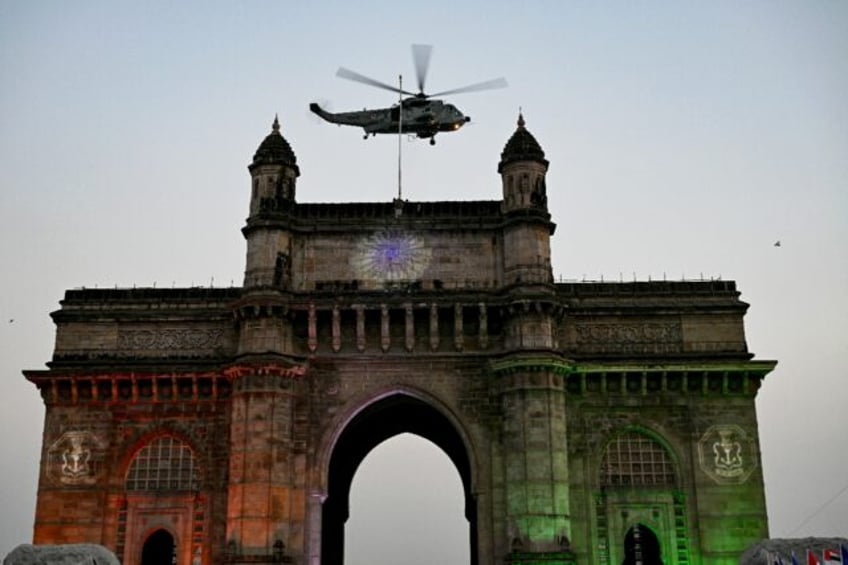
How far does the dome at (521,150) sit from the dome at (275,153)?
9.19 meters

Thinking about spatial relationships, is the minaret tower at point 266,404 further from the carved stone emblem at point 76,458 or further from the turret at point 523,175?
the turret at point 523,175

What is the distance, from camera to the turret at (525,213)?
143ft

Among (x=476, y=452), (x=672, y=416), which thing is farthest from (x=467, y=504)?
(x=672, y=416)

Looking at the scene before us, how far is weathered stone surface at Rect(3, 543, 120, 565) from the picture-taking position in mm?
31453

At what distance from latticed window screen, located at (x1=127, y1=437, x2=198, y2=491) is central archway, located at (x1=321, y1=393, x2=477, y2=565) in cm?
585

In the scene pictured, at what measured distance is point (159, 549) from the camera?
4341 centimetres

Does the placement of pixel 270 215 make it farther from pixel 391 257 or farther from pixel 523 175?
pixel 523 175

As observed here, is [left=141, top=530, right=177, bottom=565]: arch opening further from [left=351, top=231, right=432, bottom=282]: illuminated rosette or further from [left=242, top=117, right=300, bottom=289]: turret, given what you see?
[left=351, top=231, right=432, bottom=282]: illuminated rosette

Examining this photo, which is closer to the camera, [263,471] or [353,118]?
[263,471]

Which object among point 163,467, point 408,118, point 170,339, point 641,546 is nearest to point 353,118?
point 408,118

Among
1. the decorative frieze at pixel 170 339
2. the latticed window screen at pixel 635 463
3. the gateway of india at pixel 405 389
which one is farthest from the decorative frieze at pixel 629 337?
the decorative frieze at pixel 170 339

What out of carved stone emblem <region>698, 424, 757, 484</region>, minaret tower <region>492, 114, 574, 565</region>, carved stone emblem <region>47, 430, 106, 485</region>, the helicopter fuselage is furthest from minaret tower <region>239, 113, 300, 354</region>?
carved stone emblem <region>698, 424, 757, 484</region>

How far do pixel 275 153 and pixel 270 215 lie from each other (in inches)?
118

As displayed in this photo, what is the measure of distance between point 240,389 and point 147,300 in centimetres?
671
